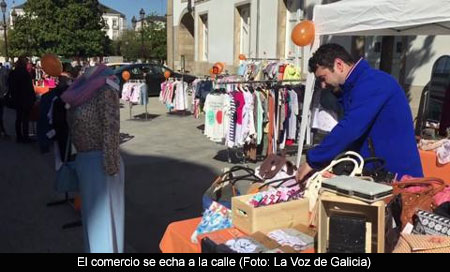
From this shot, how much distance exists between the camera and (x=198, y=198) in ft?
20.5

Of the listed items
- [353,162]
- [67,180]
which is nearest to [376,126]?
[353,162]

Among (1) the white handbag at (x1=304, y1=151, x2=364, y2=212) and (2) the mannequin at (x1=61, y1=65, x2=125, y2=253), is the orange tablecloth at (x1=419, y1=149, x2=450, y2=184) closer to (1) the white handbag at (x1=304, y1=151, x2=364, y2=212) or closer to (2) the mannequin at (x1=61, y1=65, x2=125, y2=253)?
(1) the white handbag at (x1=304, y1=151, x2=364, y2=212)

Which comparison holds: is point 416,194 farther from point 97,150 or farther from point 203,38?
point 203,38

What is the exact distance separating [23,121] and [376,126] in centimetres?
966

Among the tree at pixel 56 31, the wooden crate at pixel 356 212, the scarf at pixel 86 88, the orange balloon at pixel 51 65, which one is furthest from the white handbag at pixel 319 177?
the tree at pixel 56 31

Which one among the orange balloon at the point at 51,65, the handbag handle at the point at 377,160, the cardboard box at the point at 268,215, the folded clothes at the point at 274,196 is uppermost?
the orange balloon at the point at 51,65

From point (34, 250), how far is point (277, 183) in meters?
3.05

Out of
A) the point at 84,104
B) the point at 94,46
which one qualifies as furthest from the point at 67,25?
the point at 84,104

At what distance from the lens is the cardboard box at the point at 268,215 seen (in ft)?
7.48

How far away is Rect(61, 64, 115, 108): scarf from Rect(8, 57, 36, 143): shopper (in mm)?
7509

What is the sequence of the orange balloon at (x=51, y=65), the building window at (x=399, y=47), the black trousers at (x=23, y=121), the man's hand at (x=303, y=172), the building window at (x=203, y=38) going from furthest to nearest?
the building window at (x=203, y=38) < the building window at (x=399, y=47) < the black trousers at (x=23, y=121) < the orange balloon at (x=51, y=65) < the man's hand at (x=303, y=172)

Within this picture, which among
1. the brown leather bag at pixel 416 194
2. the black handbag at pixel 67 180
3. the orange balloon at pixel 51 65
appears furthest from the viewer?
the orange balloon at pixel 51 65

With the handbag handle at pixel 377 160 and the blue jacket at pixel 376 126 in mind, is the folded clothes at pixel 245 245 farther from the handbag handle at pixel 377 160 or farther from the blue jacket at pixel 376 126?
the handbag handle at pixel 377 160

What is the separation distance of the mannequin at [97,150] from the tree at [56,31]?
49.4 metres
